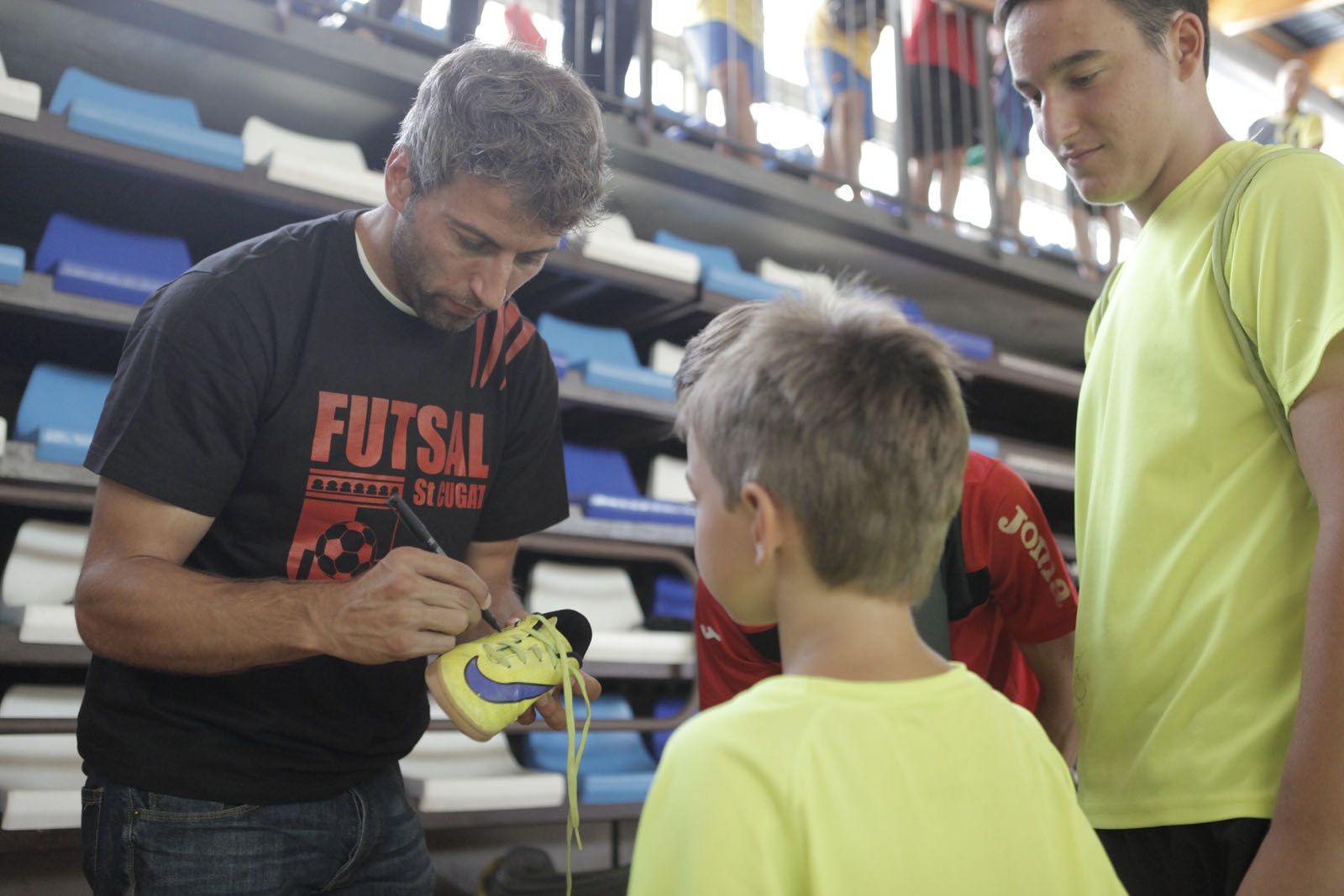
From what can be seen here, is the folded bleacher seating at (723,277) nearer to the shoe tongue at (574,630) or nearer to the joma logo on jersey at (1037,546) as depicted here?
the joma logo on jersey at (1037,546)

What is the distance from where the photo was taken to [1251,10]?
806cm

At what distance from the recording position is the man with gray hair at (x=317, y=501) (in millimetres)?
1350

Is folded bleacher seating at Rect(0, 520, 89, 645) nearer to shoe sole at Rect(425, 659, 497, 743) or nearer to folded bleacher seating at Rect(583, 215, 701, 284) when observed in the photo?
shoe sole at Rect(425, 659, 497, 743)

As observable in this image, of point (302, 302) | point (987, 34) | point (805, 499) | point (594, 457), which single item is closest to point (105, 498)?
point (302, 302)

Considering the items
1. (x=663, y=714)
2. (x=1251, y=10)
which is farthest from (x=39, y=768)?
(x=1251, y=10)

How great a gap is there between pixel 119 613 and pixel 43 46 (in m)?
2.23

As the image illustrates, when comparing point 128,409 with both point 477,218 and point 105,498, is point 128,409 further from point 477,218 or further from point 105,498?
point 477,218

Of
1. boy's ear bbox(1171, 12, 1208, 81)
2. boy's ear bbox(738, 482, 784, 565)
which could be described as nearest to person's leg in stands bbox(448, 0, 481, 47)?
boy's ear bbox(1171, 12, 1208, 81)

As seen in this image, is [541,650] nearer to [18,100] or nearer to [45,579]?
[45,579]

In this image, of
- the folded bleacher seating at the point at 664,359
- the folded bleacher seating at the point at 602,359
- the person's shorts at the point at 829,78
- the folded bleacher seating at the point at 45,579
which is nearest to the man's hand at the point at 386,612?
the folded bleacher seating at the point at 45,579

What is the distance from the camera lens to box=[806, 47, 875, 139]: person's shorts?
4.71 metres

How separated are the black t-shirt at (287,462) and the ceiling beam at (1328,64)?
10296 millimetres

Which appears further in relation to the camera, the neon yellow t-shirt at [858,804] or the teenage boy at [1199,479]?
the teenage boy at [1199,479]

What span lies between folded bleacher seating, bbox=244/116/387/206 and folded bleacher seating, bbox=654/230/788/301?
104 centimetres
